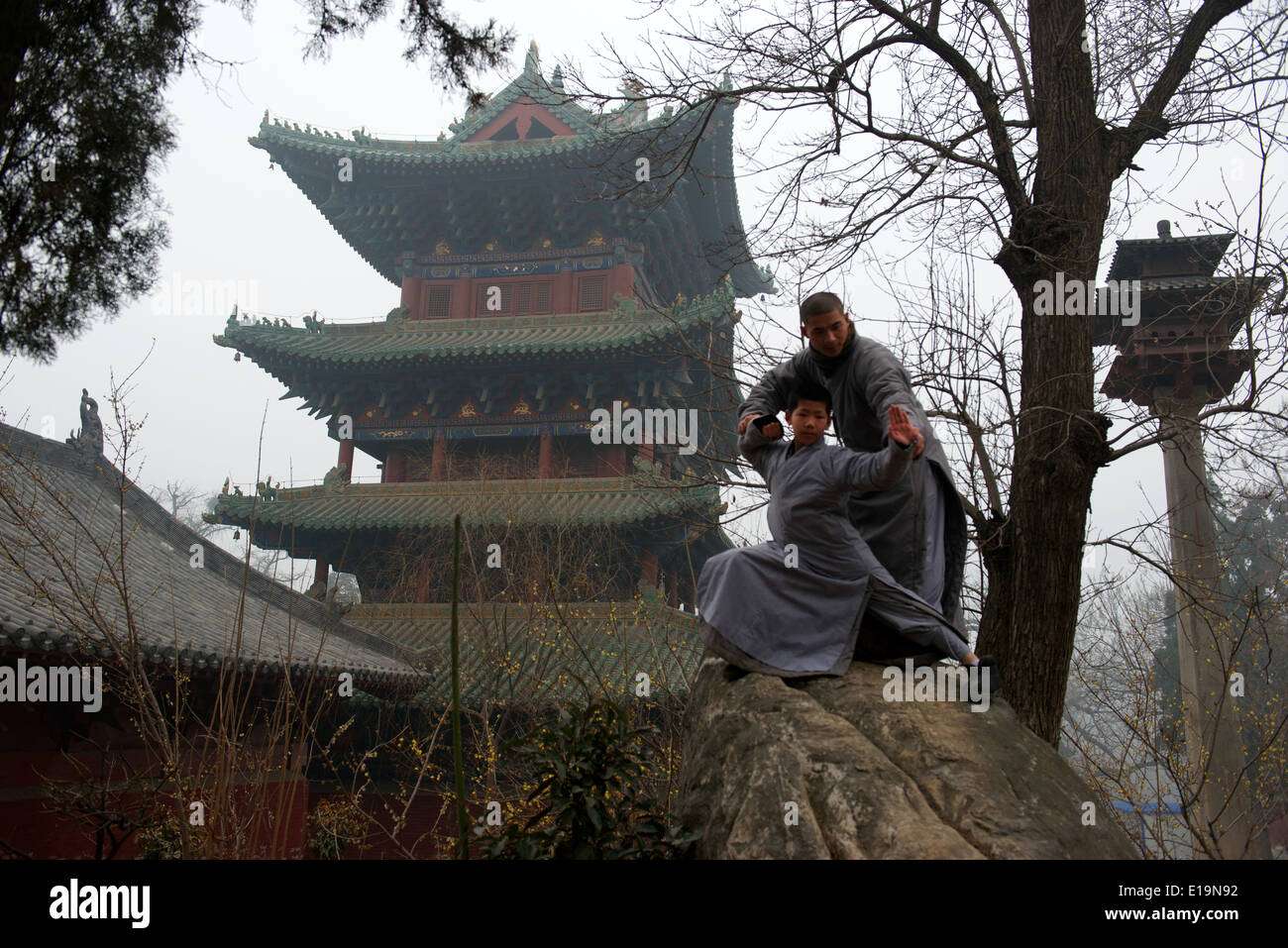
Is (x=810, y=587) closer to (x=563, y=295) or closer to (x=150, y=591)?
(x=150, y=591)

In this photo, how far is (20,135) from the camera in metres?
2.81

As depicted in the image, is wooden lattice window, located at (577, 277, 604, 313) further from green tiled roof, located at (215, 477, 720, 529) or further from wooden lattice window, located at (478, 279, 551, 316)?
green tiled roof, located at (215, 477, 720, 529)

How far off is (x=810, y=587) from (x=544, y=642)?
6339mm

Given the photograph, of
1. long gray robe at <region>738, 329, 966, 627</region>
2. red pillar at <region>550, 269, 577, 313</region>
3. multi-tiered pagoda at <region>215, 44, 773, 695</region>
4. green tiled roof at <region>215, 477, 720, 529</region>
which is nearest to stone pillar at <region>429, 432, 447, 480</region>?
multi-tiered pagoda at <region>215, 44, 773, 695</region>

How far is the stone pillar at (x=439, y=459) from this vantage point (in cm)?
1419

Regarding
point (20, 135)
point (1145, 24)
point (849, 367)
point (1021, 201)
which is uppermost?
point (1145, 24)

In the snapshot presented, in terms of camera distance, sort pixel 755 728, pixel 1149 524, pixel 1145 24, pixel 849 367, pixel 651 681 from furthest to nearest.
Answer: pixel 651 681
pixel 1145 24
pixel 1149 524
pixel 849 367
pixel 755 728

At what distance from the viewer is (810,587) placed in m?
3.63

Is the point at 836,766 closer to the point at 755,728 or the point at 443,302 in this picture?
the point at 755,728

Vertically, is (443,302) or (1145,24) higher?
(443,302)

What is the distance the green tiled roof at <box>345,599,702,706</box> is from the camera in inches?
377

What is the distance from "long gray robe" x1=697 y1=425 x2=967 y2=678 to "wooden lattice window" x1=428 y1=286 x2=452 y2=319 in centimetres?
1317
